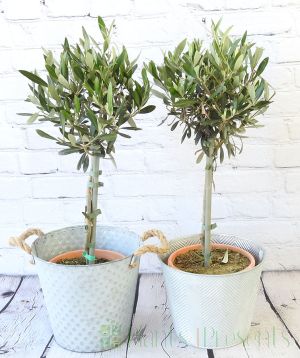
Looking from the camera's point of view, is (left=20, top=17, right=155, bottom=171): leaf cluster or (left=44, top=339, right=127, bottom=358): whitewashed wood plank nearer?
(left=20, top=17, right=155, bottom=171): leaf cluster

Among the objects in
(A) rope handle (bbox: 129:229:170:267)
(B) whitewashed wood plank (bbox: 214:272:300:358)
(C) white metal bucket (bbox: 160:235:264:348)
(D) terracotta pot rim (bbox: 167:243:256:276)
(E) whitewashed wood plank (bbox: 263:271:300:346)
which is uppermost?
(A) rope handle (bbox: 129:229:170:267)

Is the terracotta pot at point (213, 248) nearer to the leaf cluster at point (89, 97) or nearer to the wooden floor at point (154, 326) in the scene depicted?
the wooden floor at point (154, 326)

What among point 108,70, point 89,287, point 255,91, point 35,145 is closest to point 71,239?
point 89,287

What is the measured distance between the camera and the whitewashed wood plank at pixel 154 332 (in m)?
1.10

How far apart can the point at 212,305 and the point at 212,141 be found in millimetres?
319

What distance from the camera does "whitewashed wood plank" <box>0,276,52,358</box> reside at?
3.68 ft

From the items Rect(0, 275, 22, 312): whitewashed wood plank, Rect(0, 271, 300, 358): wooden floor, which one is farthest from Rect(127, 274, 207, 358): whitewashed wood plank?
Rect(0, 275, 22, 312): whitewashed wood plank

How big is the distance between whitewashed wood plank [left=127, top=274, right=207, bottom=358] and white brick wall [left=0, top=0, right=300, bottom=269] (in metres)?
0.17

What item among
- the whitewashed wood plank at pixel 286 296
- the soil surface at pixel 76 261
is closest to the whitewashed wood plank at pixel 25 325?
the soil surface at pixel 76 261

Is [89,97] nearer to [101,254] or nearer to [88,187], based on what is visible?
[88,187]

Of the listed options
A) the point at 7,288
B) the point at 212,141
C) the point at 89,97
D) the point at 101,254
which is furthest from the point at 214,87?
the point at 7,288

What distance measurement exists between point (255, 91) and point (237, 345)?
1.67 ft

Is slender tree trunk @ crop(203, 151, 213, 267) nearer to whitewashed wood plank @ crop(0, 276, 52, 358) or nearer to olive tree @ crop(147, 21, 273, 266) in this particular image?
olive tree @ crop(147, 21, 273, 266)

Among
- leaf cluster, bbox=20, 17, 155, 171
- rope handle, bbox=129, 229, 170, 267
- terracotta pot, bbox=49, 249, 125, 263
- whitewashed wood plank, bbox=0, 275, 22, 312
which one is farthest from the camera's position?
whitewashed wood plank, bbox=0, 275, 22, 312
